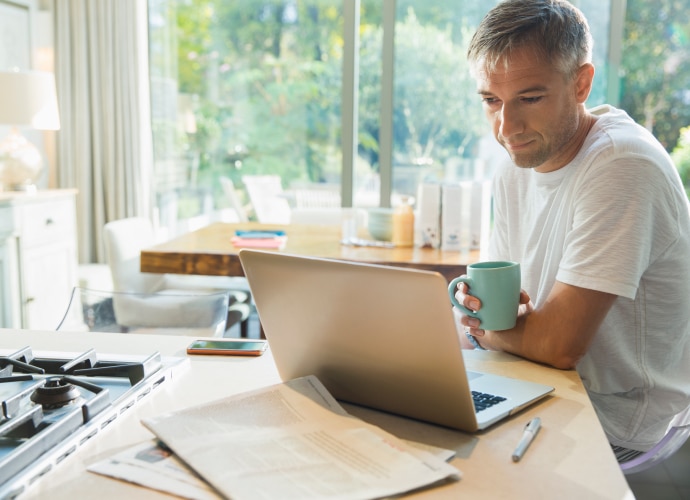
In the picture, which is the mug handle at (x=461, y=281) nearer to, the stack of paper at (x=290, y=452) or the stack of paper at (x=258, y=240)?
the stack of paper at (x=290, y=452)

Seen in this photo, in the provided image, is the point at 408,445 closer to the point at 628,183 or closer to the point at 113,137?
the point at 628,183

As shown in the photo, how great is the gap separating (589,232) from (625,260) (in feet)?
0.24

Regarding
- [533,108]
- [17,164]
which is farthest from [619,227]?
[17,164]

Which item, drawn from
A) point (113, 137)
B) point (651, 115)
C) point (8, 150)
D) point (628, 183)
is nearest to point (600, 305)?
point (628, 183)

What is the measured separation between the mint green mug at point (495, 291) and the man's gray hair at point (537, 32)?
402 mm

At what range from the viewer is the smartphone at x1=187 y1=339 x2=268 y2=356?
1.24m

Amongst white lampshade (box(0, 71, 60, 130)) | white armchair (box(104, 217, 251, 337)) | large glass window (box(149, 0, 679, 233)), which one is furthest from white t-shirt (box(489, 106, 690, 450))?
large glass window (box(149, 0, 679, 233))

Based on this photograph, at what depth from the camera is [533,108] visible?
4.46ft

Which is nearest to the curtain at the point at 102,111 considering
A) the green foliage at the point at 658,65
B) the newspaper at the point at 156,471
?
the green foliage at the point at 658,65

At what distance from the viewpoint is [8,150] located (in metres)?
3.80

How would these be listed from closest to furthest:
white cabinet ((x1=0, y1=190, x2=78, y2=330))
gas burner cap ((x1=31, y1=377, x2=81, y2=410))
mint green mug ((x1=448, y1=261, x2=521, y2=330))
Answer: gas burner cap ((x1=31, y1=377, x2=81, y2=410)) → mint green mug ((x1=448, y1=261, x2=521, y2=330)) → white cabinet ((x1=0, y1=190, x2=78, y2=330))

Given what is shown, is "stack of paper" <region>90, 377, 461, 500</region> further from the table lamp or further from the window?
the window

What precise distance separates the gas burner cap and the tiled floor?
169cm

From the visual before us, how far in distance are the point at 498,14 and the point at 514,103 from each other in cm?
16
